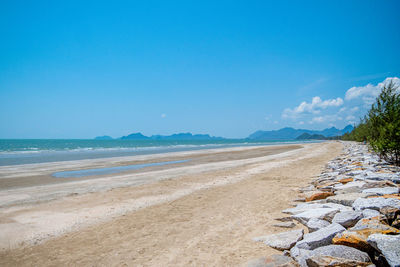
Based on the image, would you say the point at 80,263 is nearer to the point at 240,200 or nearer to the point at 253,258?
the point at 253,258

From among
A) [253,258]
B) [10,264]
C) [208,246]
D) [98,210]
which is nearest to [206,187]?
[98,210]

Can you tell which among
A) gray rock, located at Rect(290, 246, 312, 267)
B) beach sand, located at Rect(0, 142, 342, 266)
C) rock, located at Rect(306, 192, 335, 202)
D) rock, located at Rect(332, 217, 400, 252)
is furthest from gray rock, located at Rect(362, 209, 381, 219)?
rock, located at Rect(306, 192, 335, 202)

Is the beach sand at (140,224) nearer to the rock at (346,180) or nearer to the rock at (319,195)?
the rock at (319,195)

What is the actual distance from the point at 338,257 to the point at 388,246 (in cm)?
61

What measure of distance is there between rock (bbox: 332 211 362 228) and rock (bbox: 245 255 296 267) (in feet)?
5.06

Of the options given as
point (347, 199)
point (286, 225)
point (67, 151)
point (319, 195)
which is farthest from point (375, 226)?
point (67, 151)

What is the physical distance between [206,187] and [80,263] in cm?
671

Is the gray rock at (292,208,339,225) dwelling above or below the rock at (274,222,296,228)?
above

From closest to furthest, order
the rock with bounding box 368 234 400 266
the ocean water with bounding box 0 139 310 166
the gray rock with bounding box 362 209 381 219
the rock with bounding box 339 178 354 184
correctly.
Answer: the rock with bounding box 368 234 400 266, the gray rock with bounding box 362 209 381 219, the rock with bounding box 339 178 354 184, the ocean water with bounding box 0 139 310 166

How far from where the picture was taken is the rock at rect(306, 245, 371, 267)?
2.80 m

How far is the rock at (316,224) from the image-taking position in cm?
436

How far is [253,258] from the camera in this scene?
3.79m

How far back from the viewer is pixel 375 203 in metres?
4.53

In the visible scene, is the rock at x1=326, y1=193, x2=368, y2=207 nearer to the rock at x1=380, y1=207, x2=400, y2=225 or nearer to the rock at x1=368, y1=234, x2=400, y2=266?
the rock at x1=380, y1=207, x2=400, y2=225
